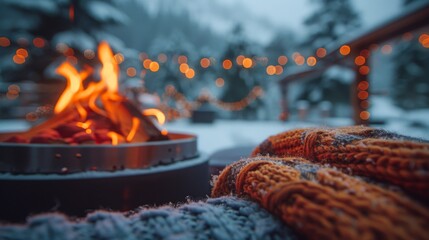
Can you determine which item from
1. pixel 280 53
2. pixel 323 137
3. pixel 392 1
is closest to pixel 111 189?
pixel 323 137

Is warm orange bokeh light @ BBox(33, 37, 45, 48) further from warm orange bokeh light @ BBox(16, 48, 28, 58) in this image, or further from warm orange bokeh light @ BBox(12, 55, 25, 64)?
warm orange bokeh light @ BBox(12, 55, 25, 64)

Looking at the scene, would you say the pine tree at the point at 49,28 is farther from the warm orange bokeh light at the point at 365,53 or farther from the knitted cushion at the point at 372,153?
the knitted cushion at the point at 372,153

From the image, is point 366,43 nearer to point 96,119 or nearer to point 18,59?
point 96,119

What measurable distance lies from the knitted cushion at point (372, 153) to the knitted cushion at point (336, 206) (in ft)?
0.14

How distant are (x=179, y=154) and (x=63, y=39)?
10073 mm

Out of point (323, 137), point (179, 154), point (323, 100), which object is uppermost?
point (323, 100)

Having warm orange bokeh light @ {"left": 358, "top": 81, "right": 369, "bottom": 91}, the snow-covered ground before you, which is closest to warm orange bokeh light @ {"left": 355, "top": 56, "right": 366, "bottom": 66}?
warm orange bokeh light @ {"left": 358, "top": 81, "right": 369, "bottom": 91}

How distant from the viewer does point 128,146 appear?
1.34 metres

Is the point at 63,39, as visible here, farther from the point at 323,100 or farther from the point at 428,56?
the point at 428,56

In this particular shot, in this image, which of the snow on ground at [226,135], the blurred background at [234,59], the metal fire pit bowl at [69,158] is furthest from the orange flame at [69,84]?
the blurred background at [234,59]

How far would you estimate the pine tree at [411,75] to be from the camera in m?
13.9

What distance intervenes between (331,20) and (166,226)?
1792 cm

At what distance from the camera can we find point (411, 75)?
14023mm

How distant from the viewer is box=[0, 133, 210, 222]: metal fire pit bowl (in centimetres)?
114
